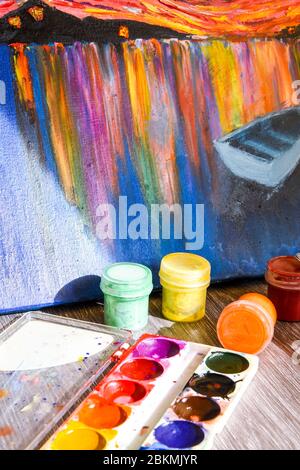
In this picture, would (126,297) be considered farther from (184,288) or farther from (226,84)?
(226,84)

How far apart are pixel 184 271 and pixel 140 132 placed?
8.9 inches

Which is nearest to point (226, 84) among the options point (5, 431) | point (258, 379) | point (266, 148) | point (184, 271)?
point (266, 148)

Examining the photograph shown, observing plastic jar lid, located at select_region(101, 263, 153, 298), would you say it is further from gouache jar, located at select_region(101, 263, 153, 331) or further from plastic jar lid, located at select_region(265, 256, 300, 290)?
plastic jar lid, located at select_region(265, 256, 300, 290)

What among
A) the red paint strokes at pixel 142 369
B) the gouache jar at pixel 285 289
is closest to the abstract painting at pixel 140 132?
the gouache jar at pixel 285 289

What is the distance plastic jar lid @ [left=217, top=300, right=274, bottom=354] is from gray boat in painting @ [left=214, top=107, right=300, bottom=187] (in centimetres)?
27

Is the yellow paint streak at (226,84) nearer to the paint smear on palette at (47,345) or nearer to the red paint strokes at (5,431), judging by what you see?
the paint smear on palette at (47,345)

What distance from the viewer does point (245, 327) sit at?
933mm

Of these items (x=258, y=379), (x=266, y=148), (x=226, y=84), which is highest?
(x=226, y=84)

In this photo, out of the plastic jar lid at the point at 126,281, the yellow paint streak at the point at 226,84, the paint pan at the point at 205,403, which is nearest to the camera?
the paint pan at the point at 205,403

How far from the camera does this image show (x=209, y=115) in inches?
42.7

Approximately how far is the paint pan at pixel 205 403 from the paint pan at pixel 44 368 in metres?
0.12

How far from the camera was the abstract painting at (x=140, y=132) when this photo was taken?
3.22ft
